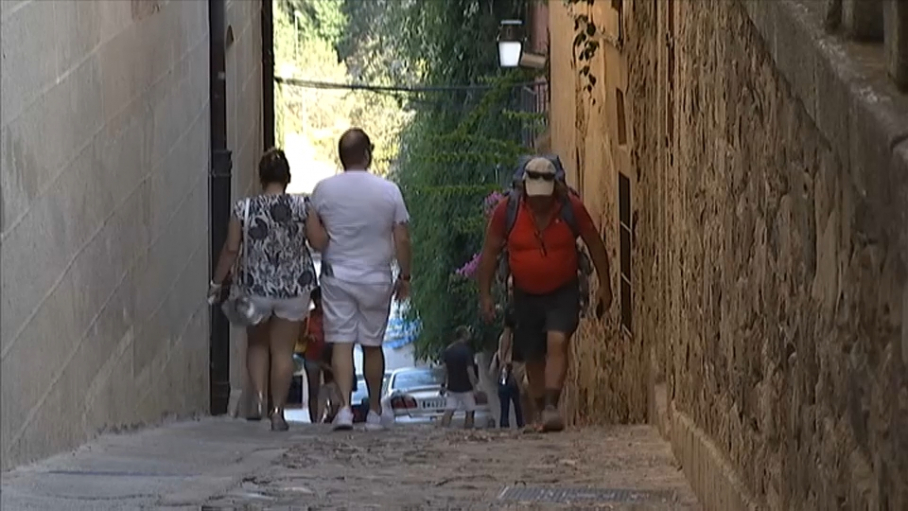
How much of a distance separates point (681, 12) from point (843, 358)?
442 centimetres

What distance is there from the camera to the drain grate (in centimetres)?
570

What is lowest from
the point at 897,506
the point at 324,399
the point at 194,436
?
the point at 324,399

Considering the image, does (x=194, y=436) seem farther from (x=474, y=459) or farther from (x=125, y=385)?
(x=474, y=459)

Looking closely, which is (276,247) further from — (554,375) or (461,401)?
(461,401)

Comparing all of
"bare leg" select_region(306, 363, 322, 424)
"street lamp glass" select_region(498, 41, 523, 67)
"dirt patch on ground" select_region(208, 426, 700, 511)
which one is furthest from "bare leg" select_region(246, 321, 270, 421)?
"street lamp glass" select_region(498, 41, 523, 67)

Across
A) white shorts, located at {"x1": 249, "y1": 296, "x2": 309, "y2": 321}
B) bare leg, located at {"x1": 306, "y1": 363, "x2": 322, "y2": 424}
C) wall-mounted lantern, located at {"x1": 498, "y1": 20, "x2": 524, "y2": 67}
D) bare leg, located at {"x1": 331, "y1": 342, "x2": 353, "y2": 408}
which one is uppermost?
wall-mounted lantern, located at {"x1": 498, "y1": 20, "x2": 524, "y2": 67}

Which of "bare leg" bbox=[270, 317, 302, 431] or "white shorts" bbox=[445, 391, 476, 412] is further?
"white shorts" bbox=[445, 391, 476, 412]

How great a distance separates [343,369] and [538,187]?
144 cm

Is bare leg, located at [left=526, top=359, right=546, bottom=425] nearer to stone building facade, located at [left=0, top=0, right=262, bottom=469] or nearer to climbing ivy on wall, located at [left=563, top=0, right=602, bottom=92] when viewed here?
stone building facade, located at [left=0, top=0, right=262, bottom=469]

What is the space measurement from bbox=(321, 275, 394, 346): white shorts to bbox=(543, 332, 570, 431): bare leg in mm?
923

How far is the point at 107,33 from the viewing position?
7.70m

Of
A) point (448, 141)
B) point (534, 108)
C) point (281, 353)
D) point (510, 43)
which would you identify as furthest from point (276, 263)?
point (534, 108)

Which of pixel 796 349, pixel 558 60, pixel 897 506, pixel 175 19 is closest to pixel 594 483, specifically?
pixel 796 349

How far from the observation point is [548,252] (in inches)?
351
